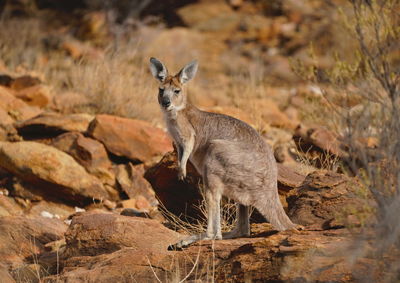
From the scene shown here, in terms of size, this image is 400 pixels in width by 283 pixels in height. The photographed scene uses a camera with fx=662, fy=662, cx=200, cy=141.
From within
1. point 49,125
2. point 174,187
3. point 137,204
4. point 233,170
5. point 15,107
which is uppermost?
point 15,107

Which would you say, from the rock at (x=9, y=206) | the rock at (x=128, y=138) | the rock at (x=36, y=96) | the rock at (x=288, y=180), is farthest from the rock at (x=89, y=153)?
the rock at (x=288, y=180)

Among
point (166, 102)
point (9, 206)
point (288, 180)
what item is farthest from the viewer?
point (9, 206)

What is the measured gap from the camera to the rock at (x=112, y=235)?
7.34 metres

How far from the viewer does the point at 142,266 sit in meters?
6.23

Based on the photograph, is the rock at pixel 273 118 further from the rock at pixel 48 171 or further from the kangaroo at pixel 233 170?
the kangaroo at pixel 233 170

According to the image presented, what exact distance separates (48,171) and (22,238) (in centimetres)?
231

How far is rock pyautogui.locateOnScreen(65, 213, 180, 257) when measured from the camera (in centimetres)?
734

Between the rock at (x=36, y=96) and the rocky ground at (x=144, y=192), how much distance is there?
2 centimetres

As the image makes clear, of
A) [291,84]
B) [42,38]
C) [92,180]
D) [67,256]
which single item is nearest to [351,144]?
[67,256]

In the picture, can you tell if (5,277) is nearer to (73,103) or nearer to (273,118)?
(73,103)

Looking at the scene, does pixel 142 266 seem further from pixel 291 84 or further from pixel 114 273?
pixel 291 84

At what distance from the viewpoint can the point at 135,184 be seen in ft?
37.4

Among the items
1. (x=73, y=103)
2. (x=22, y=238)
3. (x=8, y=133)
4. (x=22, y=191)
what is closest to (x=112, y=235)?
(x=22, y=238)

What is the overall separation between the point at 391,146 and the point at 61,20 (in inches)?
774
